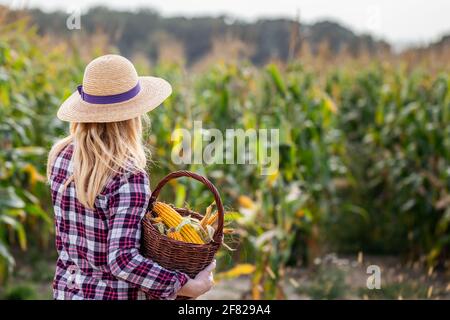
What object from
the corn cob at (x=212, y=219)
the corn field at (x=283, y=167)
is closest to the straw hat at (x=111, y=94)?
the corn cob at (x=212, y=219)

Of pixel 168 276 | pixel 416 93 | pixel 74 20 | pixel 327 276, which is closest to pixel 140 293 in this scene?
pixel 168 276

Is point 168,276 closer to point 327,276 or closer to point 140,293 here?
point 140,293

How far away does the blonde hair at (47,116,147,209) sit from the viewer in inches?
73.6

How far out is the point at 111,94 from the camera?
2.03m

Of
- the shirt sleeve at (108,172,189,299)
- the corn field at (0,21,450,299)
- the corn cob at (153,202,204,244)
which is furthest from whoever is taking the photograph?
the corn field at (0,21,450,299)

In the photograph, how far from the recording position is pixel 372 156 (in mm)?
6371

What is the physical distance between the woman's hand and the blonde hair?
36 cm

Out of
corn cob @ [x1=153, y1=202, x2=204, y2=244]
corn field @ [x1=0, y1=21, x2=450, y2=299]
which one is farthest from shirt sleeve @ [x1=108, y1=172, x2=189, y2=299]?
corn field @ [x1=0, y1=21, x2=450, y2=299]

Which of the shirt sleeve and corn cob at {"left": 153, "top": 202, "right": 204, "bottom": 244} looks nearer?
the shirt sleeve

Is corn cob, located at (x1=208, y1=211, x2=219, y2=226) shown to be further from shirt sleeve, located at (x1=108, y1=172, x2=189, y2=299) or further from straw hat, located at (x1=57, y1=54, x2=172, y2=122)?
straw hat, located at (x1=57, y1=54, x2=172, y2=122)

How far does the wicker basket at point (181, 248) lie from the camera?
1.88 meters

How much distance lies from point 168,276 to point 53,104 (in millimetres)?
4173

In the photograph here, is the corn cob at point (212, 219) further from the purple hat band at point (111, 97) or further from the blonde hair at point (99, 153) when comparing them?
the purple hat band at point (111, 97)

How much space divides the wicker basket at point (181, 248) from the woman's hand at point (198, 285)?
0.02 m
